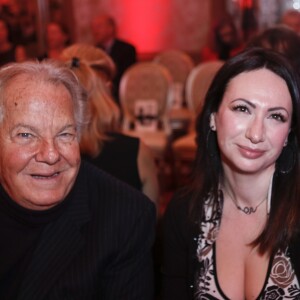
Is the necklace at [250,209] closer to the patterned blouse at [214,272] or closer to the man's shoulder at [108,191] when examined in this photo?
the patterned blouse at [214,272]

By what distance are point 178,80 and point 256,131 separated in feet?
17.1

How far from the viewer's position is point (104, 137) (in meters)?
2.55

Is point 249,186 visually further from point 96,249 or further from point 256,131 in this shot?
point 96,249

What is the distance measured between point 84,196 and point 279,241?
67 centimetres

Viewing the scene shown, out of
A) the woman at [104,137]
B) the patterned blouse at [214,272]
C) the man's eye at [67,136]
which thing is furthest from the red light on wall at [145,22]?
the man's eye at [67,136]

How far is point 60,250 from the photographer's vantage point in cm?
158

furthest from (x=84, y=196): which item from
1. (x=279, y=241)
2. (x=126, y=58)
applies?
(x=126, y=58)

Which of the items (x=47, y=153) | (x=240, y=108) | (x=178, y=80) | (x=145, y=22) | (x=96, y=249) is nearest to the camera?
(x=47, y=153)

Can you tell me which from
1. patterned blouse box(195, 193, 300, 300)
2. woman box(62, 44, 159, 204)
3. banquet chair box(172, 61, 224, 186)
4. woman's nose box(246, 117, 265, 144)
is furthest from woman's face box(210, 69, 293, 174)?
banquet chair box(172, 61, 224, 186)

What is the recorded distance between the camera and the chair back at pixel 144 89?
5102mm

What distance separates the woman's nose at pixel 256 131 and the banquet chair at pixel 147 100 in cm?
333

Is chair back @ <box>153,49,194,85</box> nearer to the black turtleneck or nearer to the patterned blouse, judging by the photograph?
the patterned blouse

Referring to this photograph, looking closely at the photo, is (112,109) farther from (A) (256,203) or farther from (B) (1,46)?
(B) (1,46)

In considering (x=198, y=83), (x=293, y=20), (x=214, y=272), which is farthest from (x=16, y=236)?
(x=293, y=20)
